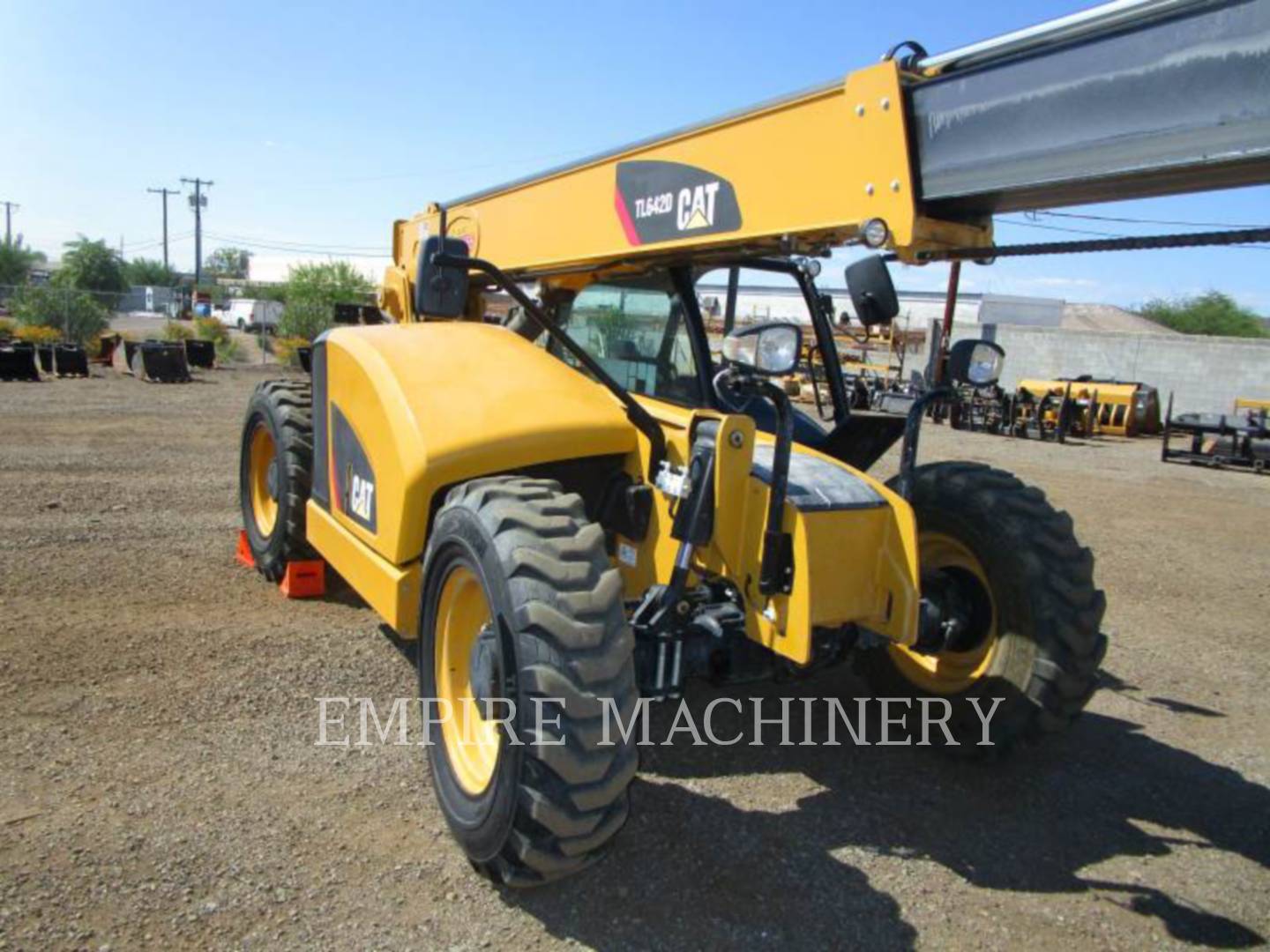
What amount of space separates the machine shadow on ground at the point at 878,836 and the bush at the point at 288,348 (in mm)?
24421

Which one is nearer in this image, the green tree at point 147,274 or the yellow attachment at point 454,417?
the yellow attachment at point 454,417

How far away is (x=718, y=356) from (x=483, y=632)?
1.59m

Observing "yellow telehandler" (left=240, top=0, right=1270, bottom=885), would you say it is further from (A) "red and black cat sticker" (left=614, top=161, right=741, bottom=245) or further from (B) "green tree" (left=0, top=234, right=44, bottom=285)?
(B) "green tree" (left=0, top=234, right=44, bottom=285)

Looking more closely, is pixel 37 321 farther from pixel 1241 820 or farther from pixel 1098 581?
pixel 1241 820

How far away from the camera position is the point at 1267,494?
1434 centimetres

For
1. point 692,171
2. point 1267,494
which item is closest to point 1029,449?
point 1267,494

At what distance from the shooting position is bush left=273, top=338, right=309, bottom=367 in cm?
2711

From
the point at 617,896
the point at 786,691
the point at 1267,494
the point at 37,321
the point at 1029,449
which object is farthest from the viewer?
Result: the point at 37,321

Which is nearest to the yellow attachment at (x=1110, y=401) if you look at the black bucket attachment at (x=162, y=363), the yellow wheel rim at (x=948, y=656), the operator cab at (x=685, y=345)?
the black bucket attachment at (x=162, y=363)

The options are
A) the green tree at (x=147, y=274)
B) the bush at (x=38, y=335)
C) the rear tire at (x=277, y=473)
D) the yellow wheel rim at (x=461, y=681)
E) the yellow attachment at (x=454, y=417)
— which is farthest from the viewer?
the green tree at (x=147, y=274)

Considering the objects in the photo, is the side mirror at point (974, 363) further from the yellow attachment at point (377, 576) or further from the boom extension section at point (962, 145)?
the yellow attachment at point (377, 576)

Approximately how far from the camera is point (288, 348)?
92.5 ft

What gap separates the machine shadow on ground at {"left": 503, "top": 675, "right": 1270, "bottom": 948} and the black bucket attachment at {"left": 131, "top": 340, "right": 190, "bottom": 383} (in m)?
18.6

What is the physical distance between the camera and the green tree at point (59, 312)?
1075 inches
